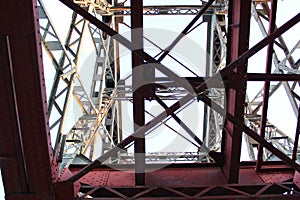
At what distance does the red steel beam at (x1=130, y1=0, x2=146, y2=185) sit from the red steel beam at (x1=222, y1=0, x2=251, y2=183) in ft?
4.36

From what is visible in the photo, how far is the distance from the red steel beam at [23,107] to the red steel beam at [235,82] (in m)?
2.73

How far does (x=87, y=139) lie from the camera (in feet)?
30.4

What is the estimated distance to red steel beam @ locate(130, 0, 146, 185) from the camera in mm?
4625

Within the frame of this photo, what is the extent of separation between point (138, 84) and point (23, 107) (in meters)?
1.64

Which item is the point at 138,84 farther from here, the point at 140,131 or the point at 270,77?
the point at 270,77

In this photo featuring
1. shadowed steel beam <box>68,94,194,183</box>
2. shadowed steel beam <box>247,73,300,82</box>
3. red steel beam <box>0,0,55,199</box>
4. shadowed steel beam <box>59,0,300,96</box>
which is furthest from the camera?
shadowed steel beam <box>247,73,300,82</box>

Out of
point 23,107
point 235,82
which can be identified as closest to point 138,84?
point 235,82

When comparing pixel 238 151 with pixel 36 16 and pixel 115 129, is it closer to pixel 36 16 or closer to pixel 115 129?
pixel 36 16

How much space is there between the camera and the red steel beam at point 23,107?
4211 mm

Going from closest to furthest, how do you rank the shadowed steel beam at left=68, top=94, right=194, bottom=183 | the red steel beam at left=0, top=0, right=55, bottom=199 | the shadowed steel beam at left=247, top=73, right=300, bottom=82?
the red steel beam at left=0, top=0, right=55, bottom=199 → the shadowed steel beam at left=68, top=94, right=194, bottom=183 → the shadowed steel beam at left=247, top=73, right=300, bottom=82

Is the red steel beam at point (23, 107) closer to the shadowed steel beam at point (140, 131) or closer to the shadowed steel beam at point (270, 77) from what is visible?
the shadowed steel beam at point (140, 131)

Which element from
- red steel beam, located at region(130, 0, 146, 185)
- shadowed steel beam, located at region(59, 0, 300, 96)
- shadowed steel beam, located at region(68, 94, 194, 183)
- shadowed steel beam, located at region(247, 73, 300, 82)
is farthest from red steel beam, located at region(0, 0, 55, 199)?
shadowed steel beam, located at region(247, 73, 300, 82)

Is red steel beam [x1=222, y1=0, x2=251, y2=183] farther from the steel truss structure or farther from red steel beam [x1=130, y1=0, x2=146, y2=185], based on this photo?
red steel beam [x1=130, y1=0, x2=146, y2=185]

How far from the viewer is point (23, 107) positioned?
181 inches
